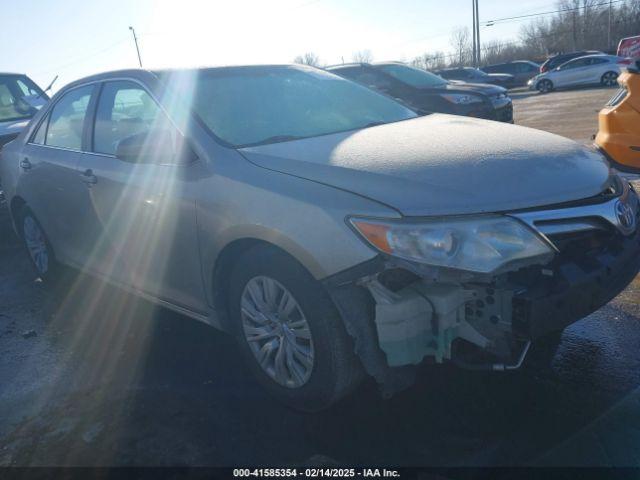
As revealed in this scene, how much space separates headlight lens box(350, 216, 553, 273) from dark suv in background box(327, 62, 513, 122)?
7420mm

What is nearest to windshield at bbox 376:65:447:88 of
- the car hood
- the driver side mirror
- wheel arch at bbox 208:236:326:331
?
the car hood

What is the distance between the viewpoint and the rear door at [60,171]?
13.1 feet

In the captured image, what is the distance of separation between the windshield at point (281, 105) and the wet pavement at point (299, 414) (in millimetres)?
1403

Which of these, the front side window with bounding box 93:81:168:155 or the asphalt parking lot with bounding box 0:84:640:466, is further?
the front side window with bounding box 93:81:168:155

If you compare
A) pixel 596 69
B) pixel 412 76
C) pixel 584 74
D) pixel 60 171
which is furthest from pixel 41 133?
pixel 584 74

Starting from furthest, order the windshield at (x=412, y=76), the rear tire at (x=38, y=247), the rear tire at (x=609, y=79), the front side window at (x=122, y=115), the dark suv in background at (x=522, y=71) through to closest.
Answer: the dark suv in background at (x=522, y=71), the rear tire at (x=609, y=79), the windshield at (x=412, y=76), the rear tire at (x=38, y=247), the front side window at (x=122, y=115)

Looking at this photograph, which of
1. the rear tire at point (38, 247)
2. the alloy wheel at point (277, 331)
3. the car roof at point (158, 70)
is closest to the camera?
the alloy wheel at point (277, 331)

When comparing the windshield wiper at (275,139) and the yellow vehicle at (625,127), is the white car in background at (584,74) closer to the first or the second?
the yellow vehicle at (625,127)

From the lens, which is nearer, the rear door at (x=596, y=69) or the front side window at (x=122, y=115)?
the front side window at (x=122, y=115)

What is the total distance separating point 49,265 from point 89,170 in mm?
1639

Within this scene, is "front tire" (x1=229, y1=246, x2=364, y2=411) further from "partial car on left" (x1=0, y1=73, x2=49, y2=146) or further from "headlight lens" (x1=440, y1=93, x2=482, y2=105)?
"headlight lens" (x1=440, y1=93, x2=482, y2=105)

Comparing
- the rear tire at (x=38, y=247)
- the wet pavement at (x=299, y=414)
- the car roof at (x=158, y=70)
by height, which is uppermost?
the car roof at (x=158, y=70)

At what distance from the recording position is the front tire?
2414mm

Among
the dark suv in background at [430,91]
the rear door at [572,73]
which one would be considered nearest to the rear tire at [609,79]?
the rear door at [572,73]
